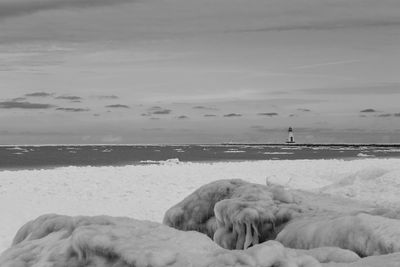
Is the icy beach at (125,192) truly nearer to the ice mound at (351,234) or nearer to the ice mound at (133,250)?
the ice mound at (351,234)

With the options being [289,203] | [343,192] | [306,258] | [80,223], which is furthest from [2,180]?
[306,258]

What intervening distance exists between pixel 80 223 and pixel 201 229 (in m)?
3.61

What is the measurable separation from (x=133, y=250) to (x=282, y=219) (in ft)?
12.9

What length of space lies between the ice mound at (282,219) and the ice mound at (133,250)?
2.23 meters

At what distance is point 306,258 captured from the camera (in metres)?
3.95

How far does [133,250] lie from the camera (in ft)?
12.9

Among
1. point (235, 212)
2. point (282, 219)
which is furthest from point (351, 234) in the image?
point (235, 212)

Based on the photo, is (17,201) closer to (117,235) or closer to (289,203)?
(289,203)

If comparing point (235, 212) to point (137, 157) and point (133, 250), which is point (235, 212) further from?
point (137, 157)

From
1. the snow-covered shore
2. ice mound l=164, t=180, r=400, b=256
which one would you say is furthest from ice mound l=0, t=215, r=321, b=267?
the snow-covered shore

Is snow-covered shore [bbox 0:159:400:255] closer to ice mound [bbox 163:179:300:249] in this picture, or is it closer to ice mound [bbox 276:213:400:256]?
ice mound [bbox 163:179:300:249]

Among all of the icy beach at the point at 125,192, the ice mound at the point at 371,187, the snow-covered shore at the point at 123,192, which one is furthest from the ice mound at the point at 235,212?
the ice mound at the point at 371,187

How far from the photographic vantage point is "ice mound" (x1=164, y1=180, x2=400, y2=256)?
6246 millimetres

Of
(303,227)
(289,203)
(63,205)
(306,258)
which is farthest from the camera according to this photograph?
(63,205)
